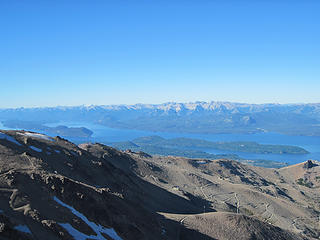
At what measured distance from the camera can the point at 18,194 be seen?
67.1 ft

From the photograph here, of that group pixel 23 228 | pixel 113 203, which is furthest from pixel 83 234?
pixel 113 203

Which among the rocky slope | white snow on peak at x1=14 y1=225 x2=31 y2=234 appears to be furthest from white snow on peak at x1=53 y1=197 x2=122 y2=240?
white snow on peak at x1=14 y1=225 x2=31 y2=234

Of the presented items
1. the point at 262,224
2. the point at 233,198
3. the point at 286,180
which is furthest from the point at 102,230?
the point at 286,180

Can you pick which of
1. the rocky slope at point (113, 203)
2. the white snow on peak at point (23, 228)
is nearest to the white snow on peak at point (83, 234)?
the rocky slope at point (113, 203)

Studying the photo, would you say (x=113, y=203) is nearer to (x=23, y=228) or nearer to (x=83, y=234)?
(x=83, y=234)

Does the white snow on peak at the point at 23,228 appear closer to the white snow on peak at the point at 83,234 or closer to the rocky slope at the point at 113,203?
the rocky slope at the point at 113,203

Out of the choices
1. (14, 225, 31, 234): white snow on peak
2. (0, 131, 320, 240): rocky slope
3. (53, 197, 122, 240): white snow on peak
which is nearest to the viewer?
(14, 225, 31, 234): white snow on peak

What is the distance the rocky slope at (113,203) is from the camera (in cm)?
1992

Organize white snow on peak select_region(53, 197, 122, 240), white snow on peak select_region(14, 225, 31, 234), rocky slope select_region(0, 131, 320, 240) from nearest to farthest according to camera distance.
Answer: white snow on peak select_region(14, 225, 31, 234) < white snow on peak select_region(53, 197, 122, 240) < rocky slope select_region(0, 131, 320, 240)

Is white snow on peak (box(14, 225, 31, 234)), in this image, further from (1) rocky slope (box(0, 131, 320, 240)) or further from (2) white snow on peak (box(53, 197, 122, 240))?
(2) white snow on peak (box(53, 197, 122, 240))

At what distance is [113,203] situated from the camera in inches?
1083

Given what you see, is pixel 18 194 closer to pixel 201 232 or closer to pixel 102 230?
pixel 102 230

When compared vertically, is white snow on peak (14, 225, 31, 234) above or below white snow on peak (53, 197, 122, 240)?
above

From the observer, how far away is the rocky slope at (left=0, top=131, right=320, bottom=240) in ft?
65.4
